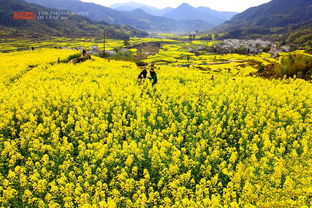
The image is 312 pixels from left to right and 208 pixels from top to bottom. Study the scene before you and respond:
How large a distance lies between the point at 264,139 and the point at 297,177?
354cm

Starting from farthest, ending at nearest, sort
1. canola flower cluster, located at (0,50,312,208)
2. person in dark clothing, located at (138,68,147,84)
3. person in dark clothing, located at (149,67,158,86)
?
1. person in dark clothing, located at (138,68,147,84)
2. person in dark clothing, located at (149,67,158,86)
3. canola flower cluster, located at (0,50,312,208)

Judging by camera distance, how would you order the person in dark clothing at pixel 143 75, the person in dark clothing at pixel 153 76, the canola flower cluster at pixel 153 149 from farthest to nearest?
the person in dark clothing at pixel 143 75, the person in dark clothing at pixel 153 76, the canola flower cluster at pixel 153 149

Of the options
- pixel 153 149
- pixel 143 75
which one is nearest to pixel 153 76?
pixel 143 75

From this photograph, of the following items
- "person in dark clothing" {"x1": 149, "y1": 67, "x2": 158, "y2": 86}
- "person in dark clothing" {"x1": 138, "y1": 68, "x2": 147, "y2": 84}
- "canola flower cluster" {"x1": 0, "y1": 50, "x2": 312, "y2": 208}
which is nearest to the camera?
"canola flower cluster" {"x1": 0, "y1": 50, "x2": 312, "y2": 208}

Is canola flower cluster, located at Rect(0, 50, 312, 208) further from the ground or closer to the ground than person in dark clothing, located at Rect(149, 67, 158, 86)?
closer to the ground

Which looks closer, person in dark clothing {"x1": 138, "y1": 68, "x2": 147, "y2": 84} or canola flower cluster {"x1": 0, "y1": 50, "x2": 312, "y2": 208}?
canola flower cluster {"x1": 0, "y1": 50, "x2": 312, "y2": 208}

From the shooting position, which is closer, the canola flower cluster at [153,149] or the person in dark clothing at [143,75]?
the canola flower cluster at [153,149]

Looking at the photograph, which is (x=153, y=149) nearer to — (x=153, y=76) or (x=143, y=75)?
(x=153, y=76)

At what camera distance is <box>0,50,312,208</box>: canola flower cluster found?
9.12 meters

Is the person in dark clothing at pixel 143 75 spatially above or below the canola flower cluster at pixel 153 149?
above

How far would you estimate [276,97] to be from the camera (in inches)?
755

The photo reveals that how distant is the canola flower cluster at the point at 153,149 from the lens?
9.12 m

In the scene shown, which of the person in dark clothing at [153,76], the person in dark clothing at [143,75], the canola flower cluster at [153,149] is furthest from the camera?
the person in dark clothing at [143,75]

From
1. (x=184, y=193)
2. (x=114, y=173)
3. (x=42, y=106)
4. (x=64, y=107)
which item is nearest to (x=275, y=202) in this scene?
(x=184, y=193)
